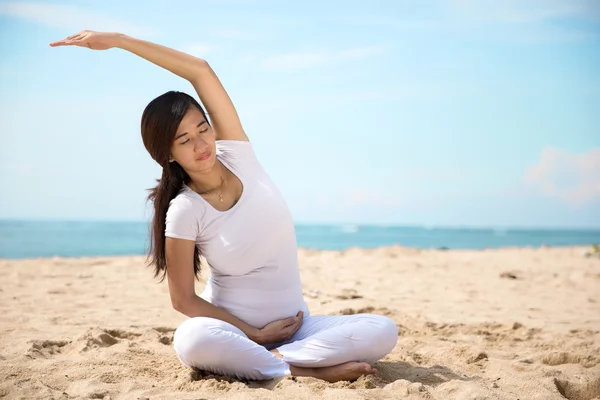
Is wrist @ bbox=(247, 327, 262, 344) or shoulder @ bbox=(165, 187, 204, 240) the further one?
wrist @ bbox=(247, 327, 262, 344)

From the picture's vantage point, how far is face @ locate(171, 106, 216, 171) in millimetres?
2855

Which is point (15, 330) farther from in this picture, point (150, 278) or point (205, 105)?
point (150, 278)

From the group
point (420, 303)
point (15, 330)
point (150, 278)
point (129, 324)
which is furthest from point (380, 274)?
point (15, 330)

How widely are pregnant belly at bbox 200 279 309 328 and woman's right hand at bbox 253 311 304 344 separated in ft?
0.16

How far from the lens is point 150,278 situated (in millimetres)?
7008

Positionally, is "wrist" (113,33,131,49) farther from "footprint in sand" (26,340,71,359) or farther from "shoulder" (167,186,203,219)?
"footprint in sand" (26,340,71,359)

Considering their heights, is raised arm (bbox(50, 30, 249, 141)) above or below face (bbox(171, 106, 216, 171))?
above

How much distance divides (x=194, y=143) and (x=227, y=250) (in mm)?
566

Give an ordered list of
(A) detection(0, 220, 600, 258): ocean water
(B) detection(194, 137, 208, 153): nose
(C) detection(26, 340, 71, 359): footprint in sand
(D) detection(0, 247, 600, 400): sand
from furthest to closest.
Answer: (A) detection(0, 220, 600, 258): ocean water
(C) detection(26, 340, 71, 359): footprint in sand
(B) detection(194, 137, 208, 153): nose
(D) detection(0, 247, 600, 400): sand

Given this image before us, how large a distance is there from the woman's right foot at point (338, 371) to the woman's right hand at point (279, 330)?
0.73 feet

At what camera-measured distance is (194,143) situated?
286 cm

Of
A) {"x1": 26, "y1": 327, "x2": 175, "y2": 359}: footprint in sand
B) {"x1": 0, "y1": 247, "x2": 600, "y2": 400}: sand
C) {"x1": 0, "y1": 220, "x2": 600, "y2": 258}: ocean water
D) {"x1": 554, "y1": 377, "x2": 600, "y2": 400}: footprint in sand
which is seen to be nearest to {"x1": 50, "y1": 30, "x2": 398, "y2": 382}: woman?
{"x1": 0, "y1": 247, "x2": 600, "y2": 400}: sand

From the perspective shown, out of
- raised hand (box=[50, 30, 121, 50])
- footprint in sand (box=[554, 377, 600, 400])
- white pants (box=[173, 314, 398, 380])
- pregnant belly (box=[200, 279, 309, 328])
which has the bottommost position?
footprint in sand (box=[554, 377, 600, 400])

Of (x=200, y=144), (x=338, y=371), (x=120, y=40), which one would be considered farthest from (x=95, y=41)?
(x=338, y=371)
